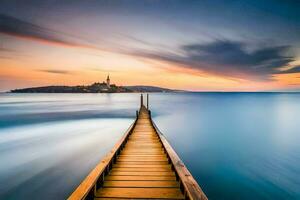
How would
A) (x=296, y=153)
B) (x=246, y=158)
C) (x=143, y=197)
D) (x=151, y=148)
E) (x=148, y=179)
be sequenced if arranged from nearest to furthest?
(x=143, y=197) → (x=148, y=179) → (x=151, y=148) → (x=246, y=158) → (x=296, y=153)

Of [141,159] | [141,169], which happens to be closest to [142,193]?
[141,169]

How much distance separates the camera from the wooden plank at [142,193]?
3643 mm

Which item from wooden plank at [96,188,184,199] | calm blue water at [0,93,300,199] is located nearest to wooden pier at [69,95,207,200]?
wooden plank at [96,188,184,199]

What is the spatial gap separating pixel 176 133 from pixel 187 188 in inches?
507

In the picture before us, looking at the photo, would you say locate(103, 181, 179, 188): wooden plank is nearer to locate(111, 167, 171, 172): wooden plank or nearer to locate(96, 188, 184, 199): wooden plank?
locate(96, 188, 184, 199): wooden plank

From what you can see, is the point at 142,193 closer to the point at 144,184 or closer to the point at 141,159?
the point at 144,184

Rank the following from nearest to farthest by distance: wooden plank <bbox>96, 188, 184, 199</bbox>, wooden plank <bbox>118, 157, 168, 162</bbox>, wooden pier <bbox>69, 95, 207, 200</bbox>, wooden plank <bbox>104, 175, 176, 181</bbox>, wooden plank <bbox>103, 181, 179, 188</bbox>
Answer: wooden pier <bbox>69, 95, 207, 200</bbox>, wooden plank <bbox>96, 188, 184, 199</bbox>, wooden plank <bbox>103, 181, 179, 188</bbox>, wooden plank <bbox>104, 175, 176, 181</bbox>, wooden plank <bbox>118, 157, 168, 162</bbox>

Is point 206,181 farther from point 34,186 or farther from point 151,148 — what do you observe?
point 34,186

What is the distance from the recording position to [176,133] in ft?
52.6

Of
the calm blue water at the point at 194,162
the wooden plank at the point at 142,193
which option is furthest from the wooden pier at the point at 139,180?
the calm blue water at the point at 194,162

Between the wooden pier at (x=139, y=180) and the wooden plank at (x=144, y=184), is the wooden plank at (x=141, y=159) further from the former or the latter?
the wooden plank at (x=144, y=184)

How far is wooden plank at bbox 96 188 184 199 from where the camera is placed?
3.64 metres

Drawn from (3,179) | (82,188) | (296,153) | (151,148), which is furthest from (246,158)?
(3,179)

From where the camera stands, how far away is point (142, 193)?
373 centimetres
